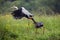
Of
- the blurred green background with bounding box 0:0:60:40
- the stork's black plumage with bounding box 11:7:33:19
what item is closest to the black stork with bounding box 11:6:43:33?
the stork's black plumage with bounding box 11:7:33:19

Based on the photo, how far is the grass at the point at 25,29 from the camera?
6914 mm

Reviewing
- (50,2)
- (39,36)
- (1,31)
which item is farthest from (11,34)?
(50,2)

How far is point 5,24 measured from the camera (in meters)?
7.18

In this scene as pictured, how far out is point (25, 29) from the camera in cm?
741

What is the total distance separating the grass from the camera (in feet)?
22.7

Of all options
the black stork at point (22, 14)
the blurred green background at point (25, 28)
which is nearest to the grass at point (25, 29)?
the blurred green background at point (25, 28)

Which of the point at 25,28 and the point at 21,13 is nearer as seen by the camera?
the point at 25,28

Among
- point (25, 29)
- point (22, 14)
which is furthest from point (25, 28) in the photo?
point (22, 14)

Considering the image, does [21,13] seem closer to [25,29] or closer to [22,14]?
[22,14]

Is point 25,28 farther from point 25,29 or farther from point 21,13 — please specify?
point 21,13

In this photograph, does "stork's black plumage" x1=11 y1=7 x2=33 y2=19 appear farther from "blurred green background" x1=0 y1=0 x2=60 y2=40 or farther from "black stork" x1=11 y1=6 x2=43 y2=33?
"blurred green background" x1=0 y1=0 x2=60 y2=40

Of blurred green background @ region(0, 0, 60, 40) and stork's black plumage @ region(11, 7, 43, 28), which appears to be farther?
stork's black plumage @ region(11, 7, 43, 28)

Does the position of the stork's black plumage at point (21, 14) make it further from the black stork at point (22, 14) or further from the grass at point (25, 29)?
the grass at point (25, 29)

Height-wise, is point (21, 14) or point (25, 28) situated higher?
point (21, 14)
